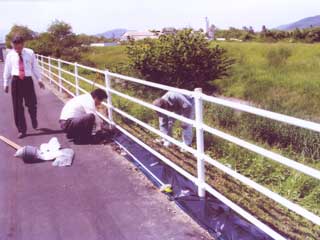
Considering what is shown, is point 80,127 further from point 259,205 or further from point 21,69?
point 259,205

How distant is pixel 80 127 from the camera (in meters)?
6.83

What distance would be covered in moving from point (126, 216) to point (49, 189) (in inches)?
50.1

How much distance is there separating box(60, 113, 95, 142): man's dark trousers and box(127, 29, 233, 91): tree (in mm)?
9304

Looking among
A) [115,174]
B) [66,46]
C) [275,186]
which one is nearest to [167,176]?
[115,174]

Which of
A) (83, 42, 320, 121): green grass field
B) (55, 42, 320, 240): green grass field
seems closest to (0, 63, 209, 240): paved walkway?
(55, 42, 320, 240): green grass field

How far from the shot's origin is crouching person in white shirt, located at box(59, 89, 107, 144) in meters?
6.77

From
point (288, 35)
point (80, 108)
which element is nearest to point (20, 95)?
point (80, 108)

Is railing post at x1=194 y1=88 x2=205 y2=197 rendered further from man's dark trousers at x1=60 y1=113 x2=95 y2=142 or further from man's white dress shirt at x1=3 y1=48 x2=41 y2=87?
man's white dress shirt at x1=3 y1=48 x2=41 y2=87

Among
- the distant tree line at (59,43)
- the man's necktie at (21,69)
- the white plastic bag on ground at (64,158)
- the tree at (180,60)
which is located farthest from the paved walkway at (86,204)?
the distant tree line at (59,43)

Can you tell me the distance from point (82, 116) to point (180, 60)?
9580 millimetres

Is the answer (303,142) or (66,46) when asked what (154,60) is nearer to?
(303,142)

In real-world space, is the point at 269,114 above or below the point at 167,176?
above

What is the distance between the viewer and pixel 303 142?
867cm

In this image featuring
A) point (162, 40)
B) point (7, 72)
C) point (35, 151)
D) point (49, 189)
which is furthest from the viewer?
point (162, 40)
